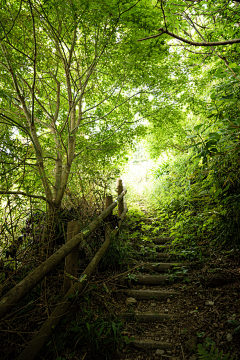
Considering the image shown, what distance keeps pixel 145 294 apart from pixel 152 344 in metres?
→ 0.83

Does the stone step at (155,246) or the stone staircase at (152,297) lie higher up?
the stone step at (155,246)

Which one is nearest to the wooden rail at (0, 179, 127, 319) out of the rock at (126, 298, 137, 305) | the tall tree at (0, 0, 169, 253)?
the tall tree at (0, 0, 169, 253)

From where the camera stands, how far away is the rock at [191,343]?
6.59 ft

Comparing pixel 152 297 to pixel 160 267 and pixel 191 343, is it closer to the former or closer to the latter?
pixel 160 267

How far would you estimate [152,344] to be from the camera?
7.21ft

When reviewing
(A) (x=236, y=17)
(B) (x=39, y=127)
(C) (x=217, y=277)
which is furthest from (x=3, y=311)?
(A) (x=236, y=17)

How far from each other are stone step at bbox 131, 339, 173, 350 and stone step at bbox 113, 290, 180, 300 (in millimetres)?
726

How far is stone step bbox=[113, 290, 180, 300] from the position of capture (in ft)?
9.64

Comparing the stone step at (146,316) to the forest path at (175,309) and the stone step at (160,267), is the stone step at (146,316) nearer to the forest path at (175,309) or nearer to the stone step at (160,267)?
the forest path at (175,309)

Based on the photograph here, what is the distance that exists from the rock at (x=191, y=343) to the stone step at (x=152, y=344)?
191mm

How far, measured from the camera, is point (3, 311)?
1.24m

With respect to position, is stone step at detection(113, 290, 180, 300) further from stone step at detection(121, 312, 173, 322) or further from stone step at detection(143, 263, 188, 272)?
stone step at detection(143, 263, 188, 272)


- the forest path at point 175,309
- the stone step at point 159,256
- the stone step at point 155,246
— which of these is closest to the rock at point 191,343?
the forest path at point 175,309

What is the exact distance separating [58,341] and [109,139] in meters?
3.52
